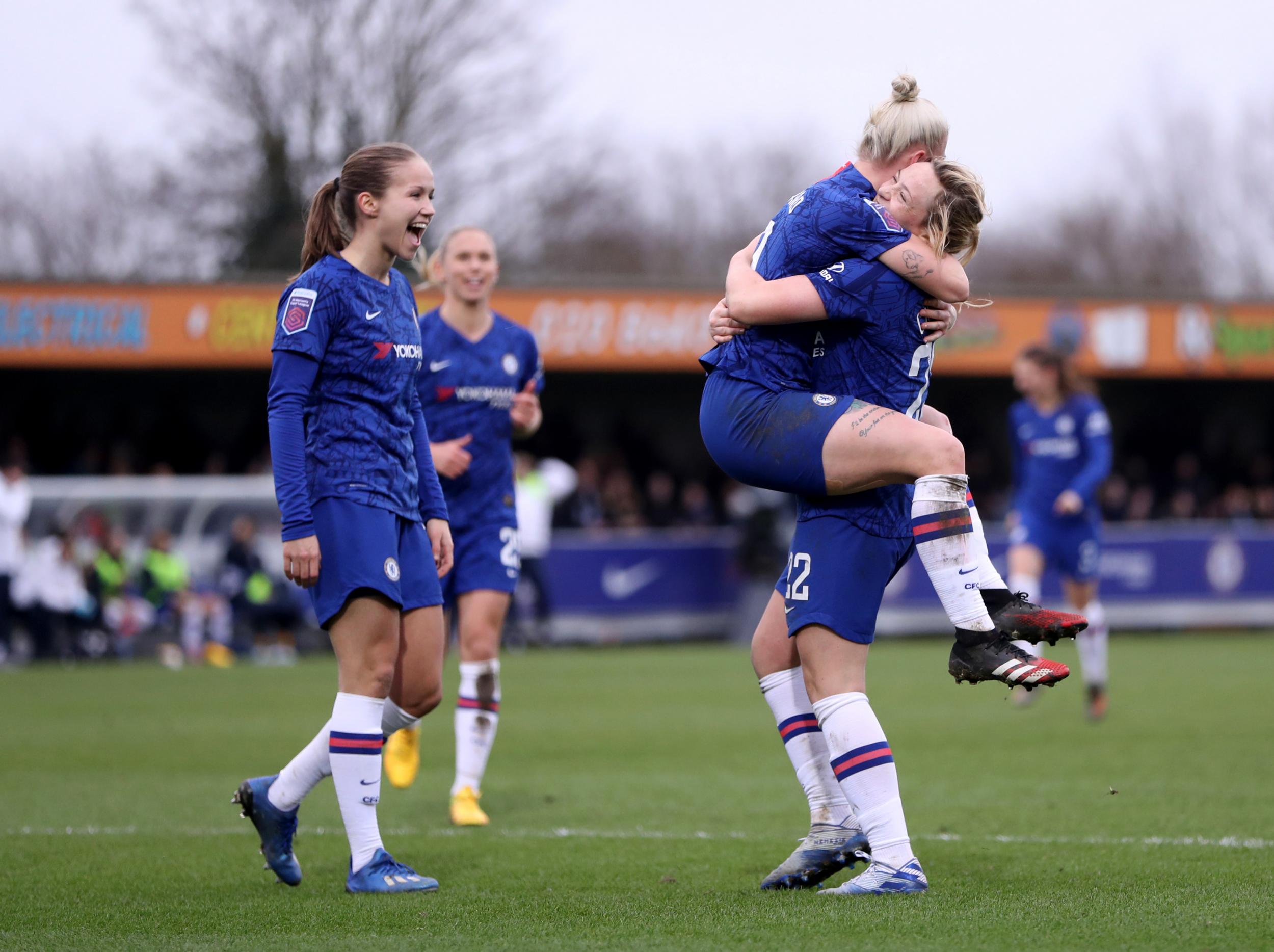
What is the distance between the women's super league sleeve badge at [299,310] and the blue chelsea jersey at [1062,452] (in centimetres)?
701

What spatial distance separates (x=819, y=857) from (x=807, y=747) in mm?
336

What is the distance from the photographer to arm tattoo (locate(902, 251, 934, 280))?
432 cm

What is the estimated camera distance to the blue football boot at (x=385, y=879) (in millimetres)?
4695

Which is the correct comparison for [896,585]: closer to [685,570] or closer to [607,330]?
[685,570]

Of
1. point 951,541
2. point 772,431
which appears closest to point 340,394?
point 772,431

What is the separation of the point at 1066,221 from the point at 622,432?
3159cm

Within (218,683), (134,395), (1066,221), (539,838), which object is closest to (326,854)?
(539,838)

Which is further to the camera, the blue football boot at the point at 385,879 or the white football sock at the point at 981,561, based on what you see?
the blue football boot at the point at 385,879

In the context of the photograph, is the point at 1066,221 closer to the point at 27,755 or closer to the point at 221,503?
the point at 221,503

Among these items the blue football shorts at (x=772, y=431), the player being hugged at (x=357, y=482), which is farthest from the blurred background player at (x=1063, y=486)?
the player being hugged at (x=357, y=482)

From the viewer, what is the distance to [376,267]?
490 cm

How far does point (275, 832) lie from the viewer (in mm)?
4883

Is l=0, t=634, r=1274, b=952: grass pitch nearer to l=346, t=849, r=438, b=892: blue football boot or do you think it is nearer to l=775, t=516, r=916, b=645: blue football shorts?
l=346, t=849, r=438, b=892: blue football boot

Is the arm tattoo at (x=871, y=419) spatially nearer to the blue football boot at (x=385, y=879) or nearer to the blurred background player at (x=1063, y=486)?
the blue football boot at (x=385, y=879)
